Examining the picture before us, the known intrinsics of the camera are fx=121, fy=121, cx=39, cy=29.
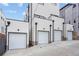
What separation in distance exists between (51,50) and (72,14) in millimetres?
902

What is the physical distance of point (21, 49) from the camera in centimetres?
244

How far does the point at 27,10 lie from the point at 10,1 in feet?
1.26

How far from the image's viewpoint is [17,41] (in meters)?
2.50

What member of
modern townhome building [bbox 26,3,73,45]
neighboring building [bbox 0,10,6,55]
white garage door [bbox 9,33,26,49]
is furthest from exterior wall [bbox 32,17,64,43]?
neighboring building [bbox 0,10,6,55]

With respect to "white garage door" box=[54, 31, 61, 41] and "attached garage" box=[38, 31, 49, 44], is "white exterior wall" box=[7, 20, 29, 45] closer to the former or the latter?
"attached garage" box=[38, 31, 49, 44]

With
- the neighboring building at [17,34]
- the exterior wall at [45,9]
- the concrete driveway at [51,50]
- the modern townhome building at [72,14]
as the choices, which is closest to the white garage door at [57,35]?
the concrete driveway at [51,50]

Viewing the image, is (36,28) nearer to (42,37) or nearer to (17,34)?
(42,37)

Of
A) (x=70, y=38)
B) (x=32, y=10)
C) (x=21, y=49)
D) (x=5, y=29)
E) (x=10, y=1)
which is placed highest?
(x=10, y=1)

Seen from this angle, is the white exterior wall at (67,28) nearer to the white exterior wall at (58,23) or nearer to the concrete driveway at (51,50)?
the white exterior wall at (58,23)

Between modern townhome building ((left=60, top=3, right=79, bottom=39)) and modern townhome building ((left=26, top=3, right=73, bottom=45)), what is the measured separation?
3.8 inches

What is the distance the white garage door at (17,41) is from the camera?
7.97ft

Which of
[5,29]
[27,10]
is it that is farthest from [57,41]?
[5,29]

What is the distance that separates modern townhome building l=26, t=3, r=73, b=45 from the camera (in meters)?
2.49

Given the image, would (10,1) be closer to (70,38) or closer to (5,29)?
(5,29)
